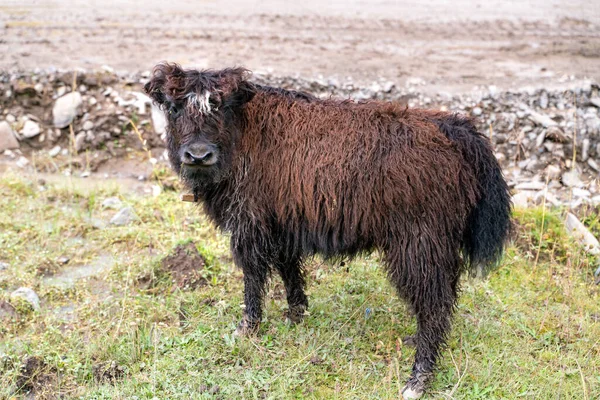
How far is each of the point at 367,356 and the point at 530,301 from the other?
165cm

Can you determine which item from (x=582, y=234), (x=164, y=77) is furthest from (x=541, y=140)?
(x=164, y=77)

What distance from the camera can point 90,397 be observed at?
447 centimetres

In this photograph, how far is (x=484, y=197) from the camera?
14.1 ft

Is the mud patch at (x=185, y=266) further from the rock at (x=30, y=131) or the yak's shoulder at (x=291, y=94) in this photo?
the rock at (x=30, y=131)

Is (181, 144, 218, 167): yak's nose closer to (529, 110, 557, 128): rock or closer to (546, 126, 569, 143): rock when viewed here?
(546, 126, 569, 143): rock

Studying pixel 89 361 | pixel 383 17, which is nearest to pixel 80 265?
pixel 89 361

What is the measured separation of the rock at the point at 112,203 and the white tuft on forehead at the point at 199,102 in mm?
3130

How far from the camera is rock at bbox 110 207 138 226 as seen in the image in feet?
22.5

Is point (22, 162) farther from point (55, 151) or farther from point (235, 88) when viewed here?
point (235, 88)

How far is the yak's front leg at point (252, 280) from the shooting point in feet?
15.7

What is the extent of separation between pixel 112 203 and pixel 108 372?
2834 mm

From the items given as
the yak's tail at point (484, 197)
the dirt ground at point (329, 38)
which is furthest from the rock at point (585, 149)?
the yak's tail at point (484, 197)

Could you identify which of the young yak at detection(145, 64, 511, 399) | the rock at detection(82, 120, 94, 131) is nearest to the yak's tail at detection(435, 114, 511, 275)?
the young yak at detection(145, 64, 511, 399)

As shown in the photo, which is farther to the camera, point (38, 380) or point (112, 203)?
point (112, 203)
